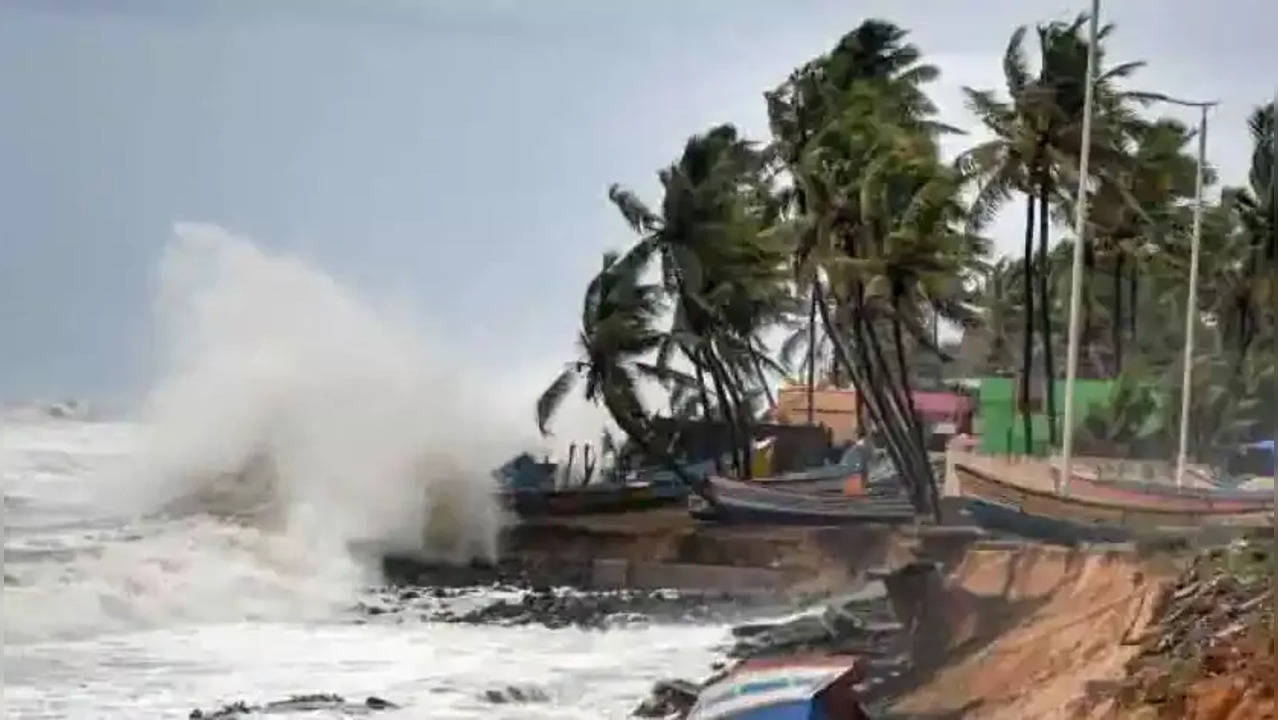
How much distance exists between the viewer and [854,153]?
1.89m

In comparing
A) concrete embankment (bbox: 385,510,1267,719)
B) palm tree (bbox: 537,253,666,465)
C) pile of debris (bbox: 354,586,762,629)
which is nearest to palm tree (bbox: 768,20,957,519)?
concrete embankment (bbox: 385,510,1267,719)

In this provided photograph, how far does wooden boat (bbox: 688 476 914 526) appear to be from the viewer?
1895mm

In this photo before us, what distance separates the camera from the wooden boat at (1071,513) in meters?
1.88

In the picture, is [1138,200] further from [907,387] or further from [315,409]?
[315,409]

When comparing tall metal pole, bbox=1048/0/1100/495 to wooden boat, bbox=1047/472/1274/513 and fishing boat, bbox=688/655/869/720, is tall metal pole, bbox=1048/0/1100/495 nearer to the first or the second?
wooden boat, bbox=1047/472/1274/513

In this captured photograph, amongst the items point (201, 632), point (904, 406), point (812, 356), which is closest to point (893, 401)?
point (904, 406)

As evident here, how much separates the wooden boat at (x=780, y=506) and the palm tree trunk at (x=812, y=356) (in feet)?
0.33

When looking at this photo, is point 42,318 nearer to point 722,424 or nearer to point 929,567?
point 722,424

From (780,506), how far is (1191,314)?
0.59 metres

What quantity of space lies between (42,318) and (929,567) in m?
1.16

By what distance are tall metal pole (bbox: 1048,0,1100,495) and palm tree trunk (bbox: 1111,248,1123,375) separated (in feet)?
0.15

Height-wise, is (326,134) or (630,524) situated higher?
(326,134)

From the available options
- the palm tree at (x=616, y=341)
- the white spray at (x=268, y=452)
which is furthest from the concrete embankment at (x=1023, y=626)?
the white spray at (x=268, y=452)

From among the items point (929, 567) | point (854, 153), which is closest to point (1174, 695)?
point (929, 567)
